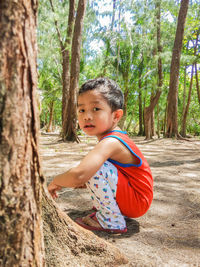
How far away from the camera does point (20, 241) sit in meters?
0.80

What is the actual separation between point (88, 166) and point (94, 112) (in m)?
0.47

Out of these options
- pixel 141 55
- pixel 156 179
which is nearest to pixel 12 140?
pixel 156 179

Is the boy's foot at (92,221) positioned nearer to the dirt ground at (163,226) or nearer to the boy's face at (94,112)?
the dirt ground at (163,226)

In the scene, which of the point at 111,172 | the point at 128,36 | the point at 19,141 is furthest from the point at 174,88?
the point at 19,141

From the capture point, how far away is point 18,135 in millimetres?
762

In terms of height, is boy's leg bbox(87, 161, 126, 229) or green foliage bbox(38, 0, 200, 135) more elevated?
green foliage bbox(38, 0, 200, 135)

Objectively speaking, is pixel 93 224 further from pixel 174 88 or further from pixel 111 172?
pixel 174 88

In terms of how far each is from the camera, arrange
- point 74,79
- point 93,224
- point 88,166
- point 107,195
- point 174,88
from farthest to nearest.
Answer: point 174,88
point 74,79
point 93,224
point 107,195
point 88,166

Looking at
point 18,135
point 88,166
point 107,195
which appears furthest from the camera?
point 107,195

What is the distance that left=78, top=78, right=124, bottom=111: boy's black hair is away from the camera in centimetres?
180

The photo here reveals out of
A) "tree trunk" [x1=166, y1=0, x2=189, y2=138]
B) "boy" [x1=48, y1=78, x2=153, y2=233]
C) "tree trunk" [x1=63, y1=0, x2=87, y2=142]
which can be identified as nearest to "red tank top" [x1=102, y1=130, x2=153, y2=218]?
"boy" [x1=48, y1=78, x2=153, y2=233]

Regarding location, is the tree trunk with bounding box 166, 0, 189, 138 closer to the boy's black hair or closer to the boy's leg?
the boy's black hair

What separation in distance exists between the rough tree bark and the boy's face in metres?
0.92

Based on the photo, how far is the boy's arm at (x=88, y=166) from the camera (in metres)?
1.46
